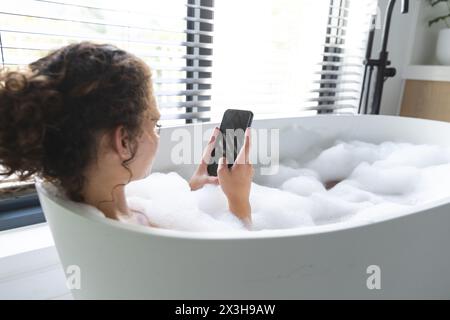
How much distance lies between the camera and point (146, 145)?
23.7 inches

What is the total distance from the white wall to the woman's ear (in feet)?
5.04

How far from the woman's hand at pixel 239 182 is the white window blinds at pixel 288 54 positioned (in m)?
0.59

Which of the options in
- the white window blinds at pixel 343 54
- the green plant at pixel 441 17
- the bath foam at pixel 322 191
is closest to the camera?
the bath foam at pixel 322 191

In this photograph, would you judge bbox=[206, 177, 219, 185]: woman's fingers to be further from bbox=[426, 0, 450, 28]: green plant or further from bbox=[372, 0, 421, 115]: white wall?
bbox=[426, 0, 450, 28]: green plant

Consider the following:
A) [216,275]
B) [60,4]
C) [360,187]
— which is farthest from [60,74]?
[360,187]

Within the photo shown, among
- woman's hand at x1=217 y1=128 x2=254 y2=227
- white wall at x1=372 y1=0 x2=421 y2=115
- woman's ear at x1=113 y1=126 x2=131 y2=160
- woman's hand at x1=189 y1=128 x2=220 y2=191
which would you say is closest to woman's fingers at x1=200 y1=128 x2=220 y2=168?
woman's hand at x1=189 y1=128 x2=220 y2=191

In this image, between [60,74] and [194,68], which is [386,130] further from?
[60,74]

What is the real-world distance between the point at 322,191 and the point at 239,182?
0.43m

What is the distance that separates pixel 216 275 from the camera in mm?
466

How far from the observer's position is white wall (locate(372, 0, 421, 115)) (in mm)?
1723

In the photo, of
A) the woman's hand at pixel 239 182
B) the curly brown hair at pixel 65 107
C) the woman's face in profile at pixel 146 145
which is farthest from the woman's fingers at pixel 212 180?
the curly brown hair at pixel 65 107

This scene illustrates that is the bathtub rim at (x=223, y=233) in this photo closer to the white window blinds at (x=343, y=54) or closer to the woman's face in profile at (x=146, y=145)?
the woman's face in profile at (x=146, y=145)

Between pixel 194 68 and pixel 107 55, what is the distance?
0.74m

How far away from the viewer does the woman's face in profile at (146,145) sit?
58 centimetres
